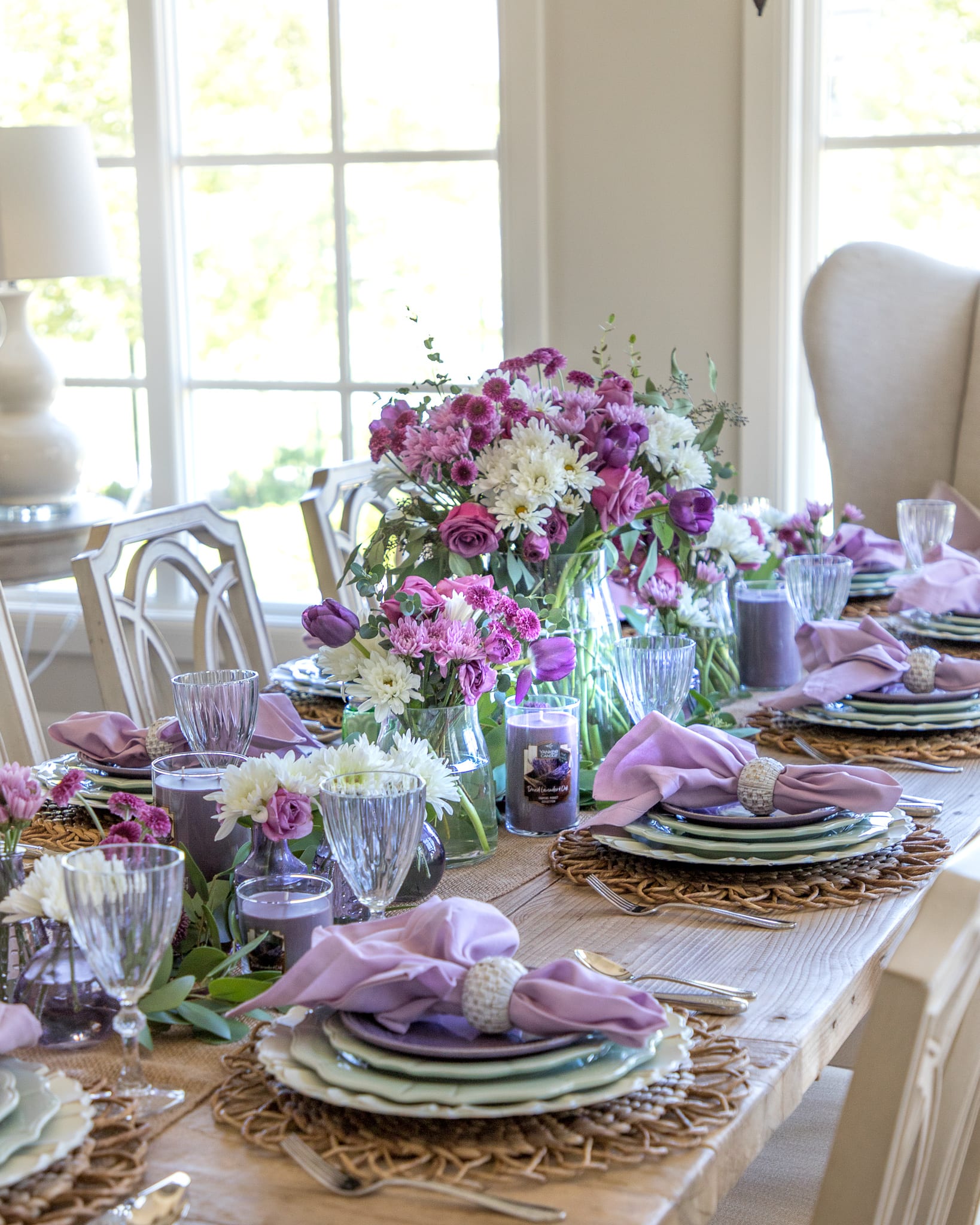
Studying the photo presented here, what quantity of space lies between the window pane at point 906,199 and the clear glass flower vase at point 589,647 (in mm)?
1828

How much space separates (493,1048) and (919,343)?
2.35 m

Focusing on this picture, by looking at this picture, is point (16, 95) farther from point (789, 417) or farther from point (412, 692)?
point (412, 692)

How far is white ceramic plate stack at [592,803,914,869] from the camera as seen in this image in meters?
1.16

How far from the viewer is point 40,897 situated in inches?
34.0

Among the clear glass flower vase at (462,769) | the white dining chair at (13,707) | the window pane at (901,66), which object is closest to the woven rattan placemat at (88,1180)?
the clear glass flower vase at (462,769)

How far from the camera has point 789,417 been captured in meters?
3.14

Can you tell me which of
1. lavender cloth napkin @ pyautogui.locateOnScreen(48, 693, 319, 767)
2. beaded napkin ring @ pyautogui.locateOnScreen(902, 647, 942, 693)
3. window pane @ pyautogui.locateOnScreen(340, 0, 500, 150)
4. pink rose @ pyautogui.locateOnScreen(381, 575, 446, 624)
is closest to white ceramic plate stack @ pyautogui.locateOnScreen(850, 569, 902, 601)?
beaded napkin ring @ pyautogui.locateOnScreen(902, 647, 942, 693)

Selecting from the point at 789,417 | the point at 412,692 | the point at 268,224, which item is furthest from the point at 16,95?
the point at 412,692

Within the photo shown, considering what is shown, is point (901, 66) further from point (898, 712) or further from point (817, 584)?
point (898, 712)

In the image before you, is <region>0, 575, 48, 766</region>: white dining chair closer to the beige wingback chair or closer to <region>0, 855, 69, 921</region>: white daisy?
<region>0, 855, 69, 921</region>: white daisy

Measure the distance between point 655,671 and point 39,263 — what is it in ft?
6.93

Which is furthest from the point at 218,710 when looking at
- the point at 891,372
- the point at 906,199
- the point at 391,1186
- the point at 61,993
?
the point at 906,199

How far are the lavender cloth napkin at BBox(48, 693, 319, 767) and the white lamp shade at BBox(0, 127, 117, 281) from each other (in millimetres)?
1779

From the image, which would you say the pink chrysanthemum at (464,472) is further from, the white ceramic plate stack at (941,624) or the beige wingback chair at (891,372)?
the beige wingback chair at (891,372)
